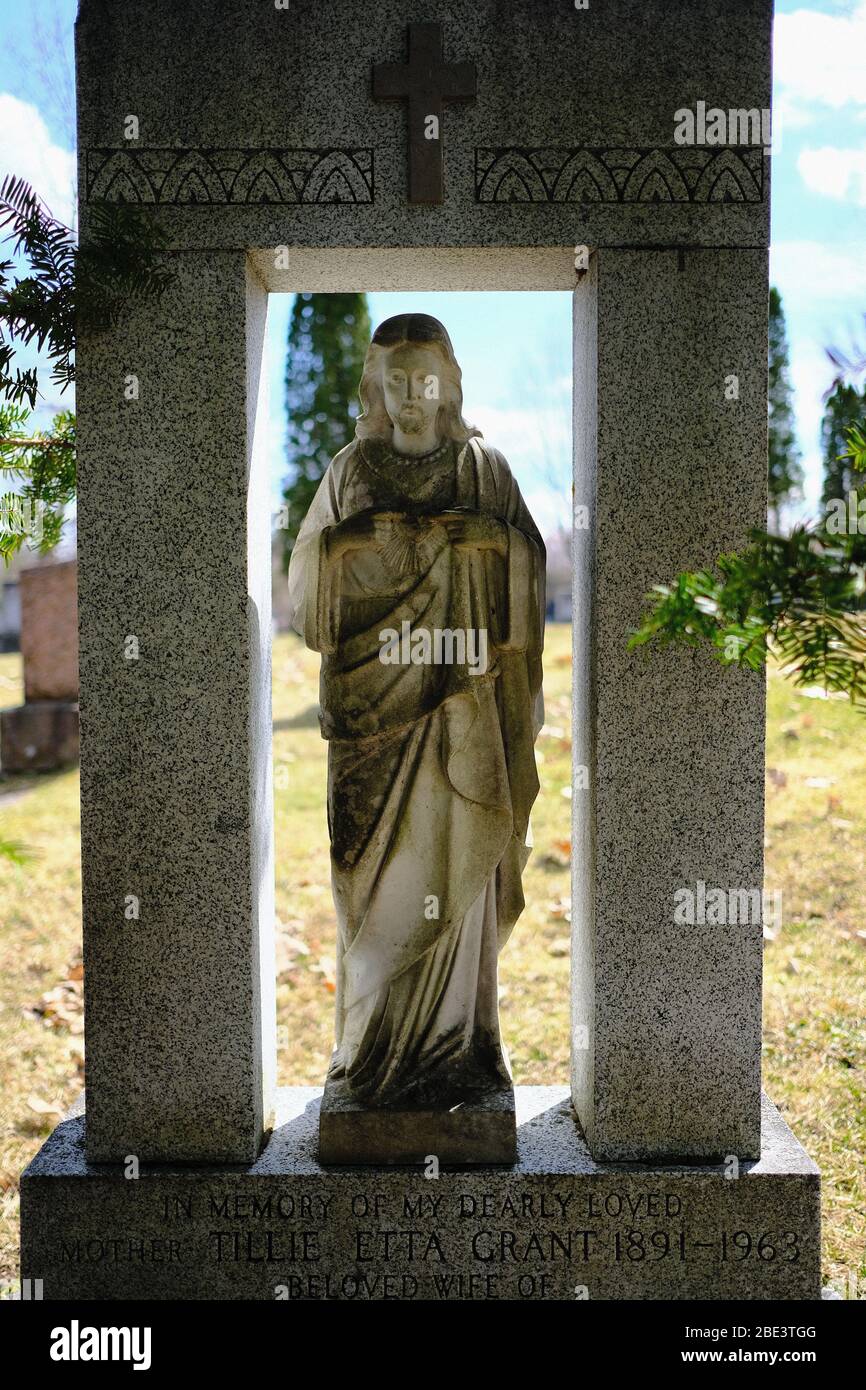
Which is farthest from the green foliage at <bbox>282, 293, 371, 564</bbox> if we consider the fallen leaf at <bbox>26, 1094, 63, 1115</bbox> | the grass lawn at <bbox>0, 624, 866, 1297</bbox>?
the fallen leaf at <bbox>26, 1094, 63, 1115</bbox>

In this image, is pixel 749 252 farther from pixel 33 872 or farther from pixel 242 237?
pixel 33 872

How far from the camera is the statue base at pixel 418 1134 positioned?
3.69m

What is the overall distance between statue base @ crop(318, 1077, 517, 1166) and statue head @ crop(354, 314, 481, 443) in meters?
2.01

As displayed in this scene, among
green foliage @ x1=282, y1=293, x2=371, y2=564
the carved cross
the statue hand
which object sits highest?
green foliage @ x1=282, y1=293, x2=371, y2=564

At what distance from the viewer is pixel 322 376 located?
1916cm

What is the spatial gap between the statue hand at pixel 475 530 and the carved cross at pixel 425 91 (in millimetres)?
882

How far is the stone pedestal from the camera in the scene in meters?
3.61

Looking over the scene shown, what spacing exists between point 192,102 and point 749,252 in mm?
1624

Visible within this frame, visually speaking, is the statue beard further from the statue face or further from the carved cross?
the carved cross

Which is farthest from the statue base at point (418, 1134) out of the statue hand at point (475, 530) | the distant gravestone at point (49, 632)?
the distant gravestone at point (49, 632)

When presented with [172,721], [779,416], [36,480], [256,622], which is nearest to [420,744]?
[256,622]

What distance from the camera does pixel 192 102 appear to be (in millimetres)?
3504

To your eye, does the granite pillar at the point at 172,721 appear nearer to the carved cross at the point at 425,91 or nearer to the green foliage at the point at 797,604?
the carved cross at the point at 425,91
